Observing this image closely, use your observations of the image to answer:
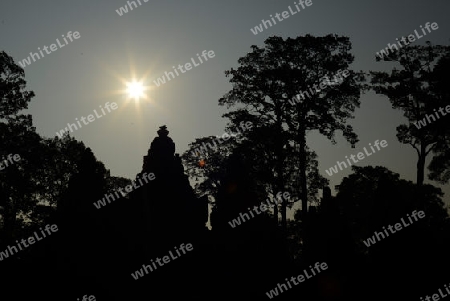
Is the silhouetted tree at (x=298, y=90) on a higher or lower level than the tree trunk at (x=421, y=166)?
higher

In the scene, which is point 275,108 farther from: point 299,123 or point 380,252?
point 380,252

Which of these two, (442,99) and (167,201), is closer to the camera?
(167,201)

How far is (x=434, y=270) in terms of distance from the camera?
631 inches

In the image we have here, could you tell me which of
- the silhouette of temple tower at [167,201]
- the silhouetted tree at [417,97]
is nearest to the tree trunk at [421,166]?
the silhouetted tree at [417,97]

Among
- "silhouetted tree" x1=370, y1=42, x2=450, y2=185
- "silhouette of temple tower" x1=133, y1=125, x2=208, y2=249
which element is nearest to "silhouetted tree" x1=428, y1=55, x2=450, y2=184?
"silhouetted tree" x1=370, y1=42, x2=450, y2=185

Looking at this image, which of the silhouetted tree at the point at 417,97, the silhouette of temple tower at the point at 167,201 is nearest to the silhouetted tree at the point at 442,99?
the silhouetted tree at the point at 417,97

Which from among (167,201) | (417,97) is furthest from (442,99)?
(167,201)

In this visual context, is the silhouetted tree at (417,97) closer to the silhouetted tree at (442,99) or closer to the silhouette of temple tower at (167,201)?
the silhouetted tree at (442,99)

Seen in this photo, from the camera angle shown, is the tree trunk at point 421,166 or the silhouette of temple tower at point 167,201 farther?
the tree trunk at point 421,166

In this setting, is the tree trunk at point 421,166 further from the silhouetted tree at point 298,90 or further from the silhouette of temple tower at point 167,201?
the silhouette of temple tower at point 167,201

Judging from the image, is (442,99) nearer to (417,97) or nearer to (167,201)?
(417,97)

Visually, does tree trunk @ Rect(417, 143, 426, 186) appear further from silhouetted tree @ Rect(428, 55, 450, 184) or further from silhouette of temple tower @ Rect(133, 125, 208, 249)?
silhouette of temple tower @ Rect(133, 125, 208, 249)

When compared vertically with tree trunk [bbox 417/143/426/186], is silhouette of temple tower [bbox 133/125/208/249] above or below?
above

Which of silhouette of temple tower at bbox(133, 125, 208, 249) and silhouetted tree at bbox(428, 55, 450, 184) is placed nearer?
silhouette of temple tower at bbox(133, 125, 208, 249)
